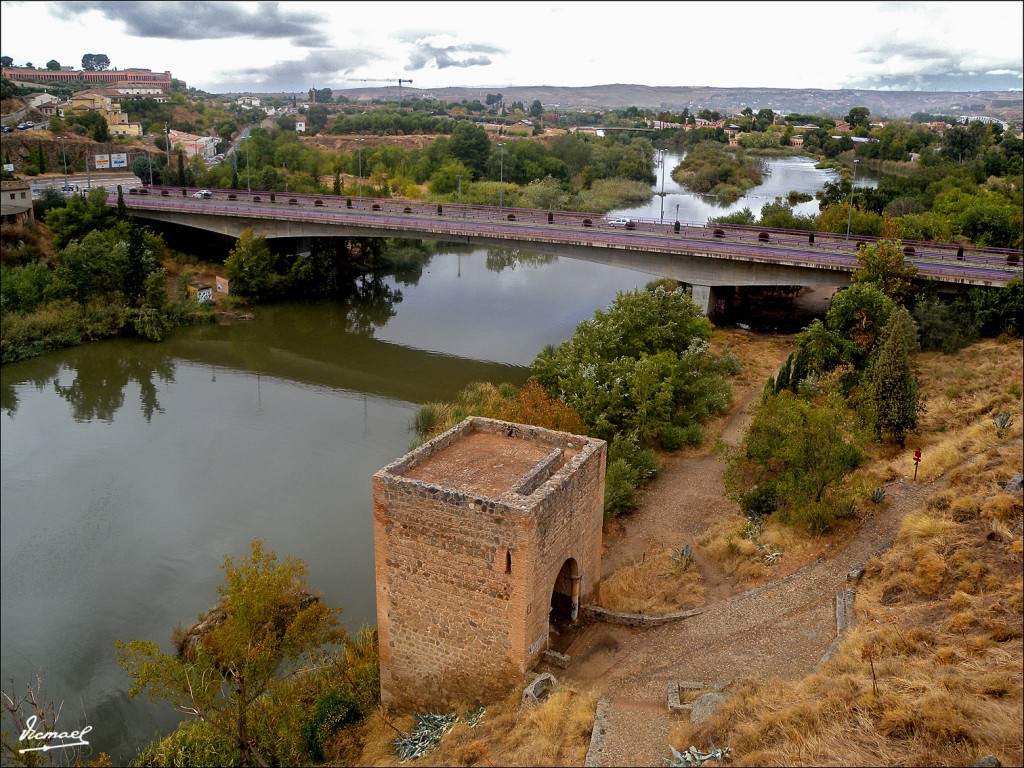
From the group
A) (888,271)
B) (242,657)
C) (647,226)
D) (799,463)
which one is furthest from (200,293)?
(799,463)

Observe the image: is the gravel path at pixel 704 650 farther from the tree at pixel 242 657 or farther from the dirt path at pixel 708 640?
the tree at pixel 242 657

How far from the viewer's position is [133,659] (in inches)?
594

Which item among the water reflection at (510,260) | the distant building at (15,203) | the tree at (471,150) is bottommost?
the water reflection at (510,260)

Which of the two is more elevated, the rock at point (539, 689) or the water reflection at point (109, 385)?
the rock at point (539, 689)

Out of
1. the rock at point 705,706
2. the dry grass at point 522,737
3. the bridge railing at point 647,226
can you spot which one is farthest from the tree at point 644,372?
the rock at point 705,706

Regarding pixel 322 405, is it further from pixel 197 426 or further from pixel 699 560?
pixel 699 560

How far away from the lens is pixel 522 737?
1014 cm

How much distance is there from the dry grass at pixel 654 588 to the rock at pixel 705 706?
11.6 ft

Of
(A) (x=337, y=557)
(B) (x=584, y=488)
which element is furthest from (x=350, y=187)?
(B) (x=584, y=488)

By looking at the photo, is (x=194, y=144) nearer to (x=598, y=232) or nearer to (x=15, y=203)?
(x=15, y=203)

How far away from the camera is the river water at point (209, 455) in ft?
52.7

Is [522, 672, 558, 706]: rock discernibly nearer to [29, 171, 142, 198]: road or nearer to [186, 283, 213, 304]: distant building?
[186, 283, 213, 304]: distant building

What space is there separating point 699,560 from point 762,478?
323 cm

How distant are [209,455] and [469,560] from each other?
49.3 ft
